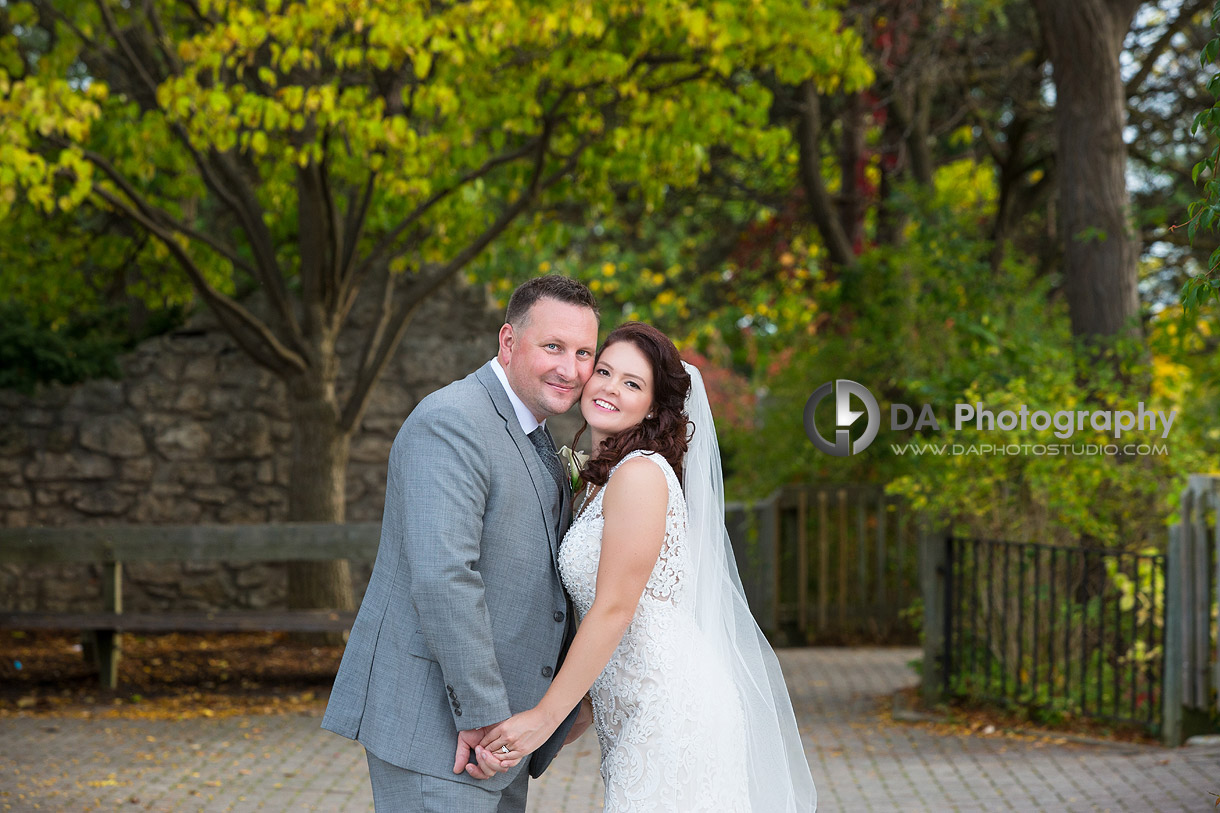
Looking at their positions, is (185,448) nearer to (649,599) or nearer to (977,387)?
(977,387)

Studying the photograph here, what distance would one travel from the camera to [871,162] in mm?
11828

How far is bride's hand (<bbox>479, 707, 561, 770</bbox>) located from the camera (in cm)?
269

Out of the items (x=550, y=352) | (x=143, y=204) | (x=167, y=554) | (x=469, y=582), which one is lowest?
(x=167, y=554)

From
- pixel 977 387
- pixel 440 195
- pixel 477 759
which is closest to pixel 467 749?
pixel 477 759

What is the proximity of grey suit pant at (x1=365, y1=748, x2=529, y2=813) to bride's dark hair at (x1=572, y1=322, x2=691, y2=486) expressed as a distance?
84 cm

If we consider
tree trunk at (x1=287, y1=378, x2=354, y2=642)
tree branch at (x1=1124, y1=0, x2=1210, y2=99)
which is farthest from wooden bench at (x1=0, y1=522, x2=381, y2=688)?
tree branch at (x1=1124, y1=0, x2=1210, y2=99)

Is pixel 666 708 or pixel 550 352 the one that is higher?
pixel 550 352

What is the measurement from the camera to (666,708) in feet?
10.0

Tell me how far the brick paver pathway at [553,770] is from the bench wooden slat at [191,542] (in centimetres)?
111

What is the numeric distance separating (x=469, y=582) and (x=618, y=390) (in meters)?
0.71

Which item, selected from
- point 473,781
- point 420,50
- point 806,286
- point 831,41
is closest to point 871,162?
point 806,286

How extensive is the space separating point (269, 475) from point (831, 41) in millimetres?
5581

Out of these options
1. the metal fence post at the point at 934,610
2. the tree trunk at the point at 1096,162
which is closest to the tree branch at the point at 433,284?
the tree trunk at the point at 1096,162

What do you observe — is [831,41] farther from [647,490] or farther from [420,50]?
[647,490]
